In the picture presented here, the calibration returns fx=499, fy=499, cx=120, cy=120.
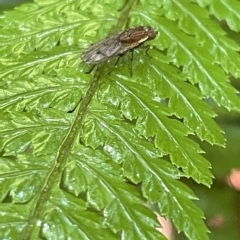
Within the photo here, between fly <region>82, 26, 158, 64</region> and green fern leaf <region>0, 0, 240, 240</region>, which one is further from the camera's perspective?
fly <region>82, 26, 158, 64</region>

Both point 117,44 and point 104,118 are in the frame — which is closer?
point 104,118

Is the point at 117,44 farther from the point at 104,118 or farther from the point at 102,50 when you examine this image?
the point at 104,118

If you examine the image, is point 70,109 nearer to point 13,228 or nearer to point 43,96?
point 43,96

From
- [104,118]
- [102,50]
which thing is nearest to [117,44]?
[102,50]

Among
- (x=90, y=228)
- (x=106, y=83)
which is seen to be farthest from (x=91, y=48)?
(x=90, y=228)

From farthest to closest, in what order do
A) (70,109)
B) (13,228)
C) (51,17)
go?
1. (51,17)
2. (70,109)
3. (13,228)

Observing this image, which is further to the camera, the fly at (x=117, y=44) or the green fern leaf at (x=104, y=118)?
the fly at (x=117, y=44)
